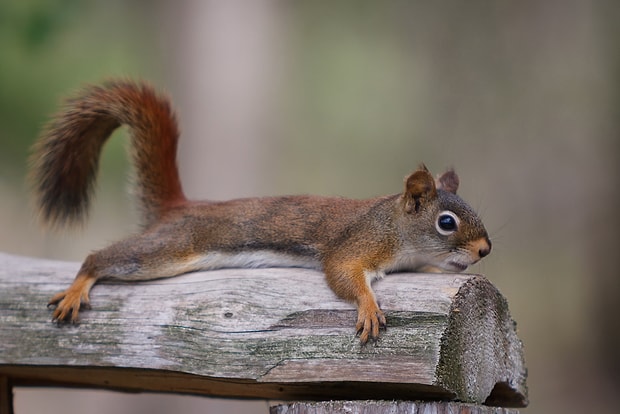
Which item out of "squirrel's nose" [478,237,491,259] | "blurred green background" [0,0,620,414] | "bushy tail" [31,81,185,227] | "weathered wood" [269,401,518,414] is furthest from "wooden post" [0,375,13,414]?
"blurred green background" [0,0,620,414]

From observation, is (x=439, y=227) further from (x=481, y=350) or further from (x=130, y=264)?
(x=130, y=264)

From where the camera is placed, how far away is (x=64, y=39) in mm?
6168

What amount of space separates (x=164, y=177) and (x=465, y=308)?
1463 millimetres

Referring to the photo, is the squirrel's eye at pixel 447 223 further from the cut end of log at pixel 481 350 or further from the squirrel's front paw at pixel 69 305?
the squirrel's front paw at pixel 69 305

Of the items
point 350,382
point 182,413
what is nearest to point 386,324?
point 350,382

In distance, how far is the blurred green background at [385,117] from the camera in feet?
19.0

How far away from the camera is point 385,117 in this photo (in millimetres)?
7742

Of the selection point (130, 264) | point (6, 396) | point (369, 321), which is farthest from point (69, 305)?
point (369, 321)

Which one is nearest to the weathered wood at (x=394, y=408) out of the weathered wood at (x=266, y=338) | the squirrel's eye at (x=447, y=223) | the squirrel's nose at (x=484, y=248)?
the weathered wood at (x=266, y=338)

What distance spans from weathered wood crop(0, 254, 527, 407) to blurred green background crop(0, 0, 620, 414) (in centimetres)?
249

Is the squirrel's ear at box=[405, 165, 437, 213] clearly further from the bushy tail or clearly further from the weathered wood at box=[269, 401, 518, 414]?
the bushy tail

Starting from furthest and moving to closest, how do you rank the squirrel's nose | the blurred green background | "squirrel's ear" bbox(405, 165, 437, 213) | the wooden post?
1. the blurred green background
2. the wooden post
3. "squirrel's ear" bbox(405, 165, 437, 213)
4. the squirrel's nose

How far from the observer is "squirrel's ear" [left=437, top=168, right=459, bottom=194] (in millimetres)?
3143

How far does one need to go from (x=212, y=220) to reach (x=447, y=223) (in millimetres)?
866
